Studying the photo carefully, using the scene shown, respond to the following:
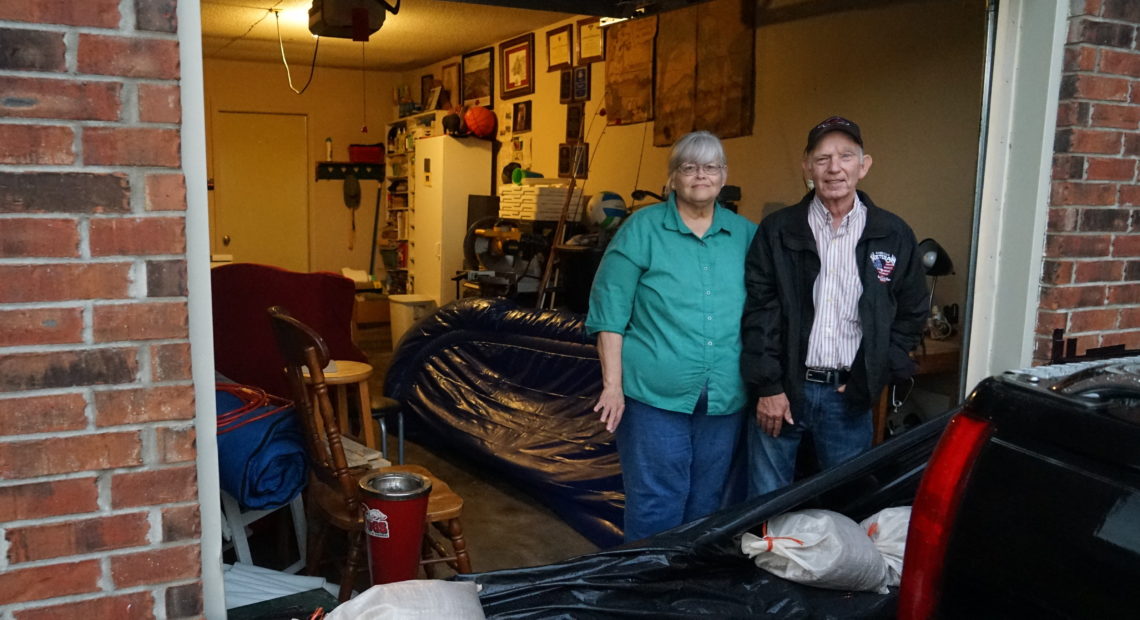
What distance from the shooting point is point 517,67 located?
764 cm

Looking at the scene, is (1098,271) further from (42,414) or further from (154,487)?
(42,414)

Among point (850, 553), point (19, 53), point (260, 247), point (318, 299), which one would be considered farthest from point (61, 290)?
point (260, 247)

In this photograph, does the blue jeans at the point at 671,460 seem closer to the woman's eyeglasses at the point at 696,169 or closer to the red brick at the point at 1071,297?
the woman's eyeglasses at the point at 696,169

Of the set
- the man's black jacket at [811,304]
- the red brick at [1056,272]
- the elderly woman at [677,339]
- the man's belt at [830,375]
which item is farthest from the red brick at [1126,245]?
the elderly woman at [677,339]

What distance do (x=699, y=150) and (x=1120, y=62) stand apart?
4.24ft

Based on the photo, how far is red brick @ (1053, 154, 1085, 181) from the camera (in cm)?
242

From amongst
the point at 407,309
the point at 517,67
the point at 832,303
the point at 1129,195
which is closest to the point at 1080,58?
the point at 1129,195

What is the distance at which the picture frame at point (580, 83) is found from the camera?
6.66 metres

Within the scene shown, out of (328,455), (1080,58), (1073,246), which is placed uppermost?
(1080,58)

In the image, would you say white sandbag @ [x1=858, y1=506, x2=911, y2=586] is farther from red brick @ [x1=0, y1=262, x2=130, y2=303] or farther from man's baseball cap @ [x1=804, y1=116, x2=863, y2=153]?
red brick @ [x1=0, y1=262, x2=130, y2=303]

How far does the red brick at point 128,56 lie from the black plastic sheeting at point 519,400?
244 centimetres

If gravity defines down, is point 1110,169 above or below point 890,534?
above

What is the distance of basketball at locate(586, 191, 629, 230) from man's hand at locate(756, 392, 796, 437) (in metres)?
3.53

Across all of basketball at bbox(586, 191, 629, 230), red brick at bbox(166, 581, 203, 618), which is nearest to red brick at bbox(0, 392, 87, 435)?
red brick at bbox(166, 581, 203, 618)
